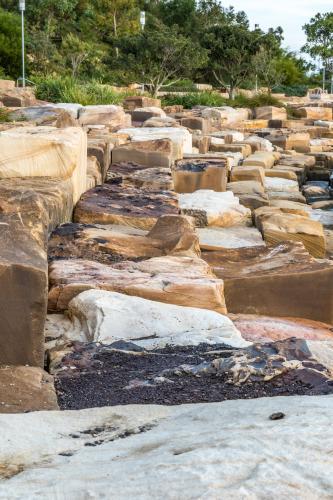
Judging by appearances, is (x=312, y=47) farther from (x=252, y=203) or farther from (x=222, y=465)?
(x=222, y=465)

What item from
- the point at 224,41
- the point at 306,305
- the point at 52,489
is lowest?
the point at 306,305

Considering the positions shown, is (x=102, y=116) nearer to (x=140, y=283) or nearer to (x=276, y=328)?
(x=276, y=328)

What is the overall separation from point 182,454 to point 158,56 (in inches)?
1033

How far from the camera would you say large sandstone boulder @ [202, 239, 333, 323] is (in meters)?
4.64

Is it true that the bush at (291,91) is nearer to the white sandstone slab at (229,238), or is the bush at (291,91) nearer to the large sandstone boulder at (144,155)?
the large sandstone boulder at (144,155)

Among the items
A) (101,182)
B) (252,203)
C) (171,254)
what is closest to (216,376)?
(171,254)

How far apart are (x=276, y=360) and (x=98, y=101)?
13070mm

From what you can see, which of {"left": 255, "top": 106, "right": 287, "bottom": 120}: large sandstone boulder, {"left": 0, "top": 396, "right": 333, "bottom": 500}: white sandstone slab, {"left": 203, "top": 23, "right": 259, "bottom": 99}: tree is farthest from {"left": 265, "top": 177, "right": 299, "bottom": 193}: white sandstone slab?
{"left": 203, "top": 23, "right": 259, "bottom": 99}: tree

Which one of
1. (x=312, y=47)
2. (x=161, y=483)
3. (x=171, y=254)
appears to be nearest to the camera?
(x=161, y=483)

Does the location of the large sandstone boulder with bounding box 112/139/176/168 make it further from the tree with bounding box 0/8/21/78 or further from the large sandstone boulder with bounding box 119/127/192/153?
the tree with bounding box 0/8/21/78

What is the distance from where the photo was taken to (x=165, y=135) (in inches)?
408

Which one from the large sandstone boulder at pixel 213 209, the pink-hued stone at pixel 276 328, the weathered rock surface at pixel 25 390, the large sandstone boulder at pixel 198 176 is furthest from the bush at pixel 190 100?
the weathered rock surface at pixel 25 390

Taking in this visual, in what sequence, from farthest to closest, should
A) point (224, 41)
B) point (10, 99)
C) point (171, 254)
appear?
point (224, 41) < point (10, 99) < point (171, 254)

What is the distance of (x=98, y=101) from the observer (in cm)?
1548
